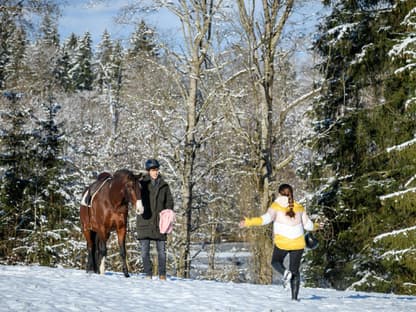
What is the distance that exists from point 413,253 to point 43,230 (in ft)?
43.2

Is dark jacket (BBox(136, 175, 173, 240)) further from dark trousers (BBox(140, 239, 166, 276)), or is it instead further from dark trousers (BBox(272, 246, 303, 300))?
dark trousers (BBox(272, 246, 303, 300))

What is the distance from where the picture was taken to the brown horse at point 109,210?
11797 mm

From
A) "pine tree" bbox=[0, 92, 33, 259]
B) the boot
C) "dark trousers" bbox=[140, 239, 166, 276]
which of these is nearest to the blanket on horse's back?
"dark trousers" bbox=[140, 239, 166, 276]

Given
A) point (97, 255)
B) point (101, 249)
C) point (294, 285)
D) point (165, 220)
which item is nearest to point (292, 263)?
point (294, 285)

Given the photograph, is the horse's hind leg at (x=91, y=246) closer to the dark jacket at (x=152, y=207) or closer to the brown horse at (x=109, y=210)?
the brown horse at (x=109, y=210)

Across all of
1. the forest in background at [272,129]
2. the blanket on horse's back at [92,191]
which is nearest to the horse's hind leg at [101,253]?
the blanket on horse's back at [92,191]

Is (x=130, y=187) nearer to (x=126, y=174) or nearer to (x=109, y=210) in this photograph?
(x=126, y=174)

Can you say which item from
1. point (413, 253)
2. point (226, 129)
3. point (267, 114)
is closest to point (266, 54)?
point (267, 114)

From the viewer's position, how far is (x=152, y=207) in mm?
12250

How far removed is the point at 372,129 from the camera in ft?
64.0

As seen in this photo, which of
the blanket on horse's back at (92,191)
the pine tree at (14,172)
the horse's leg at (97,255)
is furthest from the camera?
the pine tree at (14,172)

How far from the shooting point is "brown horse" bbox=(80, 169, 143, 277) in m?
11.8

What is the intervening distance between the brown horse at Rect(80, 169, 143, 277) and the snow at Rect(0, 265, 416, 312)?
737mm

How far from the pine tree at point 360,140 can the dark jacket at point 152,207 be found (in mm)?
8246
